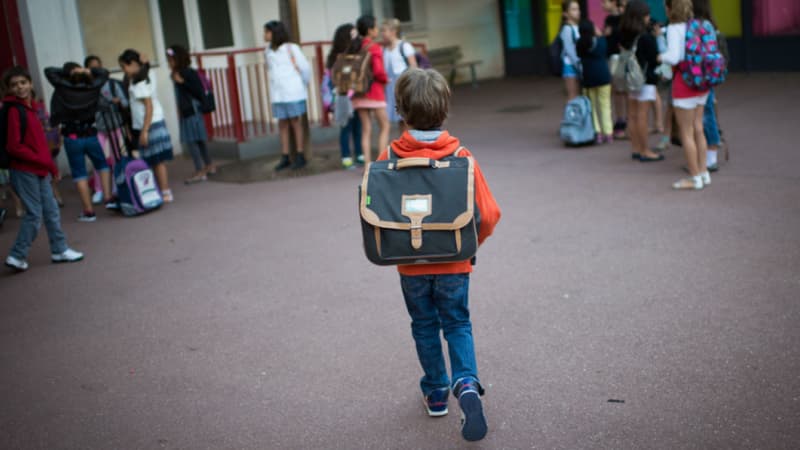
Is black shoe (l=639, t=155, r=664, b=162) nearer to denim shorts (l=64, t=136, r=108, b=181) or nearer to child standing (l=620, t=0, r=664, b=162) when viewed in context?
child standing (l=620, t=0, r=664, b=162)

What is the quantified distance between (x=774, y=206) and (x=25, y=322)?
5811mm

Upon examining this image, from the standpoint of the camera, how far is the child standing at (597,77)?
32.9 ft

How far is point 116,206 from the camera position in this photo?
30.2 ft

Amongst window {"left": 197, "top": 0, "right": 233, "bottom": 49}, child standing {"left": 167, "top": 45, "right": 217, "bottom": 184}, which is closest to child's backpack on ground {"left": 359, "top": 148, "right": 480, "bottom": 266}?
child standing {"left": 167, "top": 45, "right": 217, "bottom": 184}

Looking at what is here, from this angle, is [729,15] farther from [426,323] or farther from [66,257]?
[426,323]

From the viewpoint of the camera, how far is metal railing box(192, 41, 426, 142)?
1209cm

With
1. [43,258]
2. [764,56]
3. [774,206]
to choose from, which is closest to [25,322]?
[43,258]

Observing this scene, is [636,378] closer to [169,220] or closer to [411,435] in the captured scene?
[411,435]

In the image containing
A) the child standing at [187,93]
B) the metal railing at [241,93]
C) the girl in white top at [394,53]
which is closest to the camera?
the girl in white top at [394,53]

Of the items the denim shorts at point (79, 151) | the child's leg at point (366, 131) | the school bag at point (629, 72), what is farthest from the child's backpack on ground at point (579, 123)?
the denim shorts at point (79, 151)

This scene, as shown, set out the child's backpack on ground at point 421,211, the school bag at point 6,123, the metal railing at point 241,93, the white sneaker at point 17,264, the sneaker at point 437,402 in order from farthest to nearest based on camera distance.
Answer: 1. the metal railing at point 241,93
2. the white sneaker at point 17,264
3. the school bag at point 6,123
4. the sneaker at point 437,402
5. the child's backpack on ground at point 421,211

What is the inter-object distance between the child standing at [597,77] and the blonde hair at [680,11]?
2570mm

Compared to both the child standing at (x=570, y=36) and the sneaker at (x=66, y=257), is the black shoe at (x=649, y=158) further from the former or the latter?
the sneaker at (x=66, y=257)

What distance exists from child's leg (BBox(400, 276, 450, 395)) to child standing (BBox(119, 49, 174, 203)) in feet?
20.3
